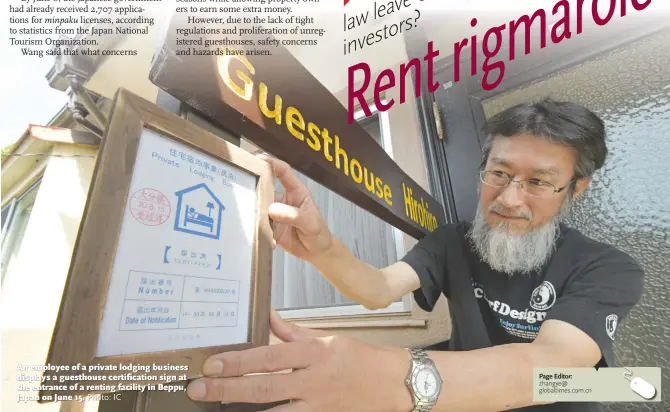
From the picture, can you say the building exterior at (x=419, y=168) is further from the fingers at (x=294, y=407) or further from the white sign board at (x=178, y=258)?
the fingers at (x=294, y=407)

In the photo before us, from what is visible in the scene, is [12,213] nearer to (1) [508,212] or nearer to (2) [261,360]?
(2) [261,360]

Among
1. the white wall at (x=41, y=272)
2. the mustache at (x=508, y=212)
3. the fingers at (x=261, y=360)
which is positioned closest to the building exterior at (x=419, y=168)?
Answer: the white wall at (x=41, y=272)

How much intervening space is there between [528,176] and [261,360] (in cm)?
77

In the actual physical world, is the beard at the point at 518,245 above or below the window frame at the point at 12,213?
below

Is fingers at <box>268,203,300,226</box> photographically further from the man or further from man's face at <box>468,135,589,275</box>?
man's face at <box>468,135,589,275</box>

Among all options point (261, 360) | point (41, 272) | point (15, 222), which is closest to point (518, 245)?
point (261, 360)

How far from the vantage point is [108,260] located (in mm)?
185

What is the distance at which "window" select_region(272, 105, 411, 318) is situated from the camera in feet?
4.30

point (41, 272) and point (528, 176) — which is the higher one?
point (528, 176)

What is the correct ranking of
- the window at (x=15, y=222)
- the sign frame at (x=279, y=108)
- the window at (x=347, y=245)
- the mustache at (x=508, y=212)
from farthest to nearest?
the window at (x=15, y=222)
the window at (x=347, y=245)
the mustache at (x=508, y=212)
the sign frame at (x=279, y=108)

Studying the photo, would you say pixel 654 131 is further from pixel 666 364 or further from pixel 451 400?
pixel 451 400

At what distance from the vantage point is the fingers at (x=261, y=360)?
0.22 metres

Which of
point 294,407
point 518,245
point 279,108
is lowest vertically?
point 294,407

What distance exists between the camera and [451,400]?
351 millimetres
